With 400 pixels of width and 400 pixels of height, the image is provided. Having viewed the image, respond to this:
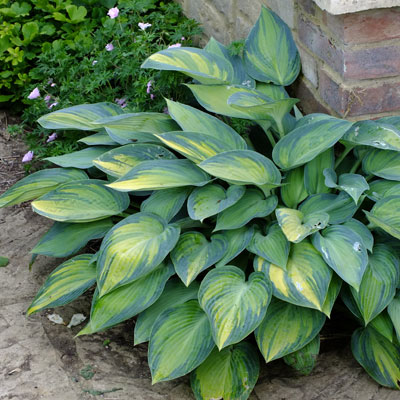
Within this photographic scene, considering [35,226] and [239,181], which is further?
[35,226]

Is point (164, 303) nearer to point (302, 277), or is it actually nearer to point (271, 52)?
point (302, 277)

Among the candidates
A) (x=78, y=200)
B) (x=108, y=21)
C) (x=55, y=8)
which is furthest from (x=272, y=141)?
(x=55, y=8)

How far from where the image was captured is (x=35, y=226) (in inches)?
112

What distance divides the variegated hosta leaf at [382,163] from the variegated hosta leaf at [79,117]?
3.39 ft

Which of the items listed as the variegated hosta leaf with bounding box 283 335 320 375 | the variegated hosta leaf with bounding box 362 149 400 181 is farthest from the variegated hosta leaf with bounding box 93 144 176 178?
the variegated hosta leaf with bounding box 283 335 320 375

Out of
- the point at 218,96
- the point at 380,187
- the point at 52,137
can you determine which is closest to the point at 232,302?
the point at 380,187

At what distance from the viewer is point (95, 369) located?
2176mm

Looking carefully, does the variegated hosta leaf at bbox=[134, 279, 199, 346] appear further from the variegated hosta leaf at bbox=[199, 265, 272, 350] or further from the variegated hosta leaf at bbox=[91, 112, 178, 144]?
the variegated hosta leaf at bbox=[91, 112, 178, 144]

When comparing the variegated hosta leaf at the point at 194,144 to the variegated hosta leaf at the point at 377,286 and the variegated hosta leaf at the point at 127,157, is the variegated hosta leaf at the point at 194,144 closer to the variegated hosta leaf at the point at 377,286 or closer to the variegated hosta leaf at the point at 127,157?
the variegated hosta leaf at the point at 127,157

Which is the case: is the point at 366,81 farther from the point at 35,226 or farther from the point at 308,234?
the point at 35,226

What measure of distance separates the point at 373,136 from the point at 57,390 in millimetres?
1304

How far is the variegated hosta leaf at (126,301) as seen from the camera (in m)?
2.12

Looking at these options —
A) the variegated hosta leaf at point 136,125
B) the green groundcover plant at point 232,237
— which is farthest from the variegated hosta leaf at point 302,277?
the variegated hosta leaf at point 136,125

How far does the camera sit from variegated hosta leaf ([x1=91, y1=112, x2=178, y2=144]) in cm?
244
